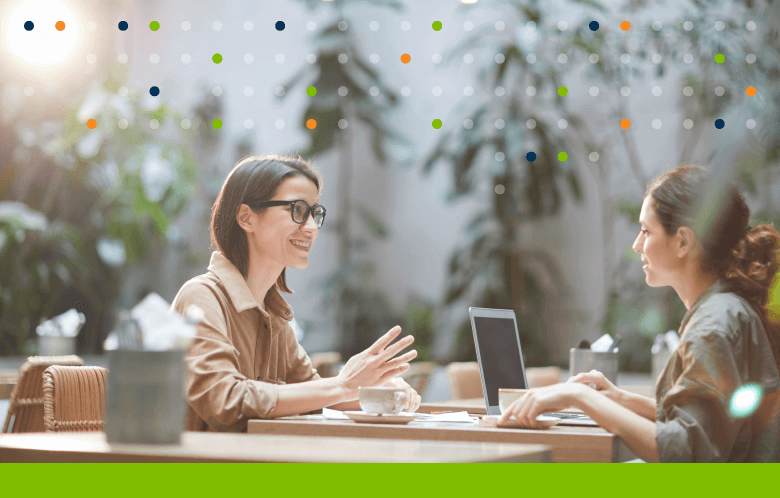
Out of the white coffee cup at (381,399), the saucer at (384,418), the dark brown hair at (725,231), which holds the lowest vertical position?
the saucer at (384,418)

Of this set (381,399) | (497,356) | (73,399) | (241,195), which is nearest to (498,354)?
(497,356)

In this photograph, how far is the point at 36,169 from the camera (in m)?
5.00

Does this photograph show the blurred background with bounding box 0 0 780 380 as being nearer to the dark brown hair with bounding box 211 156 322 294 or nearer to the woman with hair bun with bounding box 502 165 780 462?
the dark brown hair with bounding box 211 156 322 294

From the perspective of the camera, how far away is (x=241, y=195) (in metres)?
2.19

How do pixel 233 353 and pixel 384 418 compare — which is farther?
pixel 233 353

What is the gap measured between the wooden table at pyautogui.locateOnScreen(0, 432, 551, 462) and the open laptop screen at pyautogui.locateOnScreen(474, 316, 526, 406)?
2.18 feet

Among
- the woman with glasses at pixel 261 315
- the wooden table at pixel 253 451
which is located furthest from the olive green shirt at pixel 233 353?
the wooden table at pixel 253 451

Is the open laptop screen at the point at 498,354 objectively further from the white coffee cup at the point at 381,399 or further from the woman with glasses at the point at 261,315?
the white coffee cup at the point at 381,399

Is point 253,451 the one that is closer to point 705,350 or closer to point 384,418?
point 384,418

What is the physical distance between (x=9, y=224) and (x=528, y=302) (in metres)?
3.30

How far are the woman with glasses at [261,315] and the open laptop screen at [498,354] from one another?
0.19 meters

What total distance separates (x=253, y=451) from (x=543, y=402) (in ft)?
2.15

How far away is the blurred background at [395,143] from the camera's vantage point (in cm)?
512

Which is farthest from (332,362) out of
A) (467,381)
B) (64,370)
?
(64,370)
